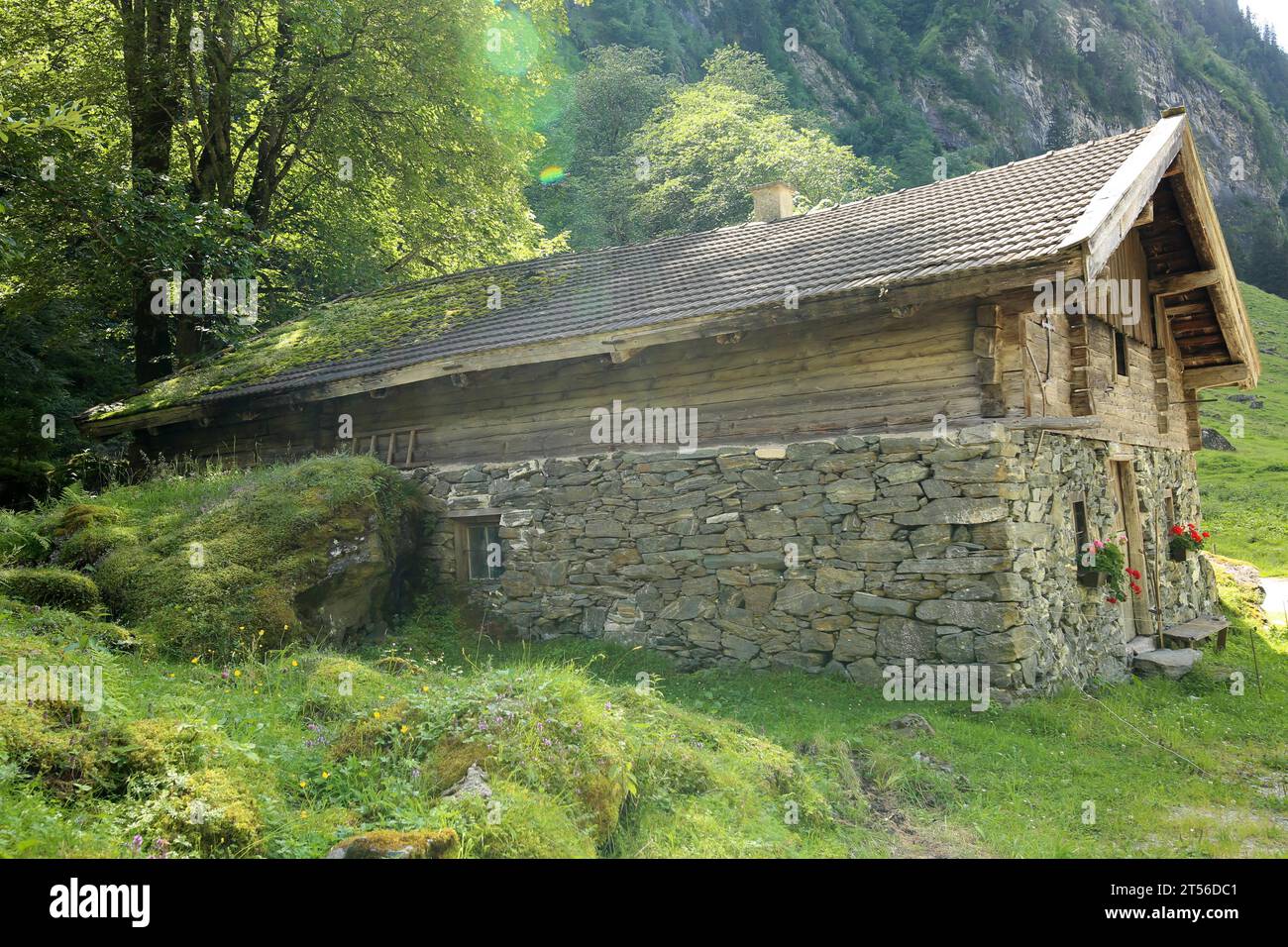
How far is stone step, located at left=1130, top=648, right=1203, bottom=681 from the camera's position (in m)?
10.3

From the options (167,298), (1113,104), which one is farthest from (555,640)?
(1113,104)

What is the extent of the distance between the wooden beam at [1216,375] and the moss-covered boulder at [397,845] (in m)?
→ 14.4

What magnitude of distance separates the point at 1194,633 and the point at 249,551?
11759 millimetres

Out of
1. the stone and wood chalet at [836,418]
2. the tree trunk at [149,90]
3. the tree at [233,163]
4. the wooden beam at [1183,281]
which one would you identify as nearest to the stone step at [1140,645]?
the stone and wood chalet at [836,418]

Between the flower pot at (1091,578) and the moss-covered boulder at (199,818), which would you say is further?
the flower pot at (1091,578)

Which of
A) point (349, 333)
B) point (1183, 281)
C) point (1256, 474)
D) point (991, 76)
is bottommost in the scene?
point (1256, 474)

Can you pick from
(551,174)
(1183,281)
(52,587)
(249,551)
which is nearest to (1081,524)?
(1183,281)

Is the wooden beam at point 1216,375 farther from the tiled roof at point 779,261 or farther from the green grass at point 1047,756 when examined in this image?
the green grass at point 1047,756

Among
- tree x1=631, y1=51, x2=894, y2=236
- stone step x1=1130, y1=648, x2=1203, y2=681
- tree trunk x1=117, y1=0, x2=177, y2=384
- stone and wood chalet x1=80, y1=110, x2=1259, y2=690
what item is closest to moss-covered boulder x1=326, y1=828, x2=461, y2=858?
stone and wood chalet x1=80, y1=110, x2=1259, y2=690

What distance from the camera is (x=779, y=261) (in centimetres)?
1081

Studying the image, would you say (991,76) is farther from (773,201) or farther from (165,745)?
(165,745)

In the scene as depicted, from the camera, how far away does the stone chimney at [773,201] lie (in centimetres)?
1411

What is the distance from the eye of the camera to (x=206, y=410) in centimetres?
1318

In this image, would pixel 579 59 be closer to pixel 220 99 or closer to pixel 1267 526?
pixel 220 99
